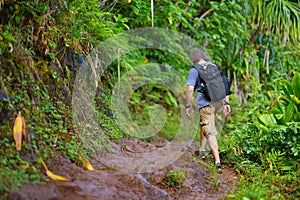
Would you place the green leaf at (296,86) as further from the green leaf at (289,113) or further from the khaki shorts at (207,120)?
the khaki shorts at (207,120)

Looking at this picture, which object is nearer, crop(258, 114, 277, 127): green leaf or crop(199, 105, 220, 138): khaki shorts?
crop(199, 105, 220, 138): khaki shorts

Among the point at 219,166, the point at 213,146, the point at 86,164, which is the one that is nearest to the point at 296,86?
the point at 213,146

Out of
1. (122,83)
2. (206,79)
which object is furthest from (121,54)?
(206,79)

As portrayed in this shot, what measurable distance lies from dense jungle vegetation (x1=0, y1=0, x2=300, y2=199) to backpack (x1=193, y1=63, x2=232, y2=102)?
2.71 feet

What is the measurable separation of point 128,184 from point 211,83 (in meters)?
1.93

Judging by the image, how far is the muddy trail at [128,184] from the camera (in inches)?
123

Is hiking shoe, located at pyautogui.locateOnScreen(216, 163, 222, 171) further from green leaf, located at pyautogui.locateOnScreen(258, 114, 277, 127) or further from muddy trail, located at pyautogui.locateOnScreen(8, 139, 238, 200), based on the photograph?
green leaf, located at pyautogui.locateOnScreen(258, 114, 277, 127)

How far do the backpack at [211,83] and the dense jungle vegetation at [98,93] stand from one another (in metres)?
0.83

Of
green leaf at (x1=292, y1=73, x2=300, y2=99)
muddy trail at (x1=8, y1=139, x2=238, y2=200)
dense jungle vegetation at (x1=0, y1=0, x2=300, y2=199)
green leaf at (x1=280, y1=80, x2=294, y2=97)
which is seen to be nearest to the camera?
muddy trail at (x1=8, y1=139, x2=238, y2=200)

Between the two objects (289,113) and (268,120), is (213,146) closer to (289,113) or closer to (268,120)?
(268,120)

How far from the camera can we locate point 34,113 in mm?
3797

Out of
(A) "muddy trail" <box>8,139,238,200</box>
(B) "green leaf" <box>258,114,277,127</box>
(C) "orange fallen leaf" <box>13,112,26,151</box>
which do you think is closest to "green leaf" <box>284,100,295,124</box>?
(B) "green leaf" <box>258,114,277,127</box>

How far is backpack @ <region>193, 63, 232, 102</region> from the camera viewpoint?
197 inches

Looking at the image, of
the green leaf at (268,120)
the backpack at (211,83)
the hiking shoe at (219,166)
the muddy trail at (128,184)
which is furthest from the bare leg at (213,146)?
the green leaf at (268,120)
